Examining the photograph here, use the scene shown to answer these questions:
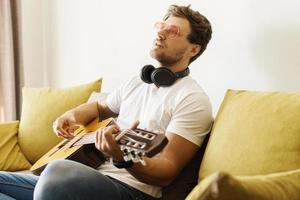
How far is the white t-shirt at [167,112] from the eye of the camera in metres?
1.25

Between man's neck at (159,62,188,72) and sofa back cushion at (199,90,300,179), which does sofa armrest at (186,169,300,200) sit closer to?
sofa back cushion at (199,90,300,179)

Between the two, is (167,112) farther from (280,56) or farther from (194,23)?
(280,56)

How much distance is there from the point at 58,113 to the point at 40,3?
4.13 feet

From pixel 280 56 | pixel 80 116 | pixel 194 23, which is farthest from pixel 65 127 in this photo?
pixel 280 56

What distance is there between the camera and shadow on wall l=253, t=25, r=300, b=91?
4.70ft

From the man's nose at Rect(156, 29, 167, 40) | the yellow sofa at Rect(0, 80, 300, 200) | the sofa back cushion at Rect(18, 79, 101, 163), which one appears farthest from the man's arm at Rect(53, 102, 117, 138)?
the yellow sofa at Rect(0, 80, 300, 200)

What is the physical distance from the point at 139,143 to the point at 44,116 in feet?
4.02

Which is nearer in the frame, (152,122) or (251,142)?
(251,142)

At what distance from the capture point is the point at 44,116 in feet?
6.55

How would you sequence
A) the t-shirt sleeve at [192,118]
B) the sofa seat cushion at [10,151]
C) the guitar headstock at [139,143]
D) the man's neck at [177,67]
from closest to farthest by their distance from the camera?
the guitar headstock at [139,143] → the t-shirt sleeve at [192,118] → the man's neck at [177,67] → the sofa seat cushion at [10,151]

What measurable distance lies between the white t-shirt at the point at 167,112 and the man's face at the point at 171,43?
101 millimetres

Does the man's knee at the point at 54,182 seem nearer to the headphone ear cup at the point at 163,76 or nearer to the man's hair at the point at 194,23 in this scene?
the headphone ear cup at the point at 163,76

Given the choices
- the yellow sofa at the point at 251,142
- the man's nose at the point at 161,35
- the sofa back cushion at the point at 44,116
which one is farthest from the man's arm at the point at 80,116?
the yellow sofa at the point at 251,142

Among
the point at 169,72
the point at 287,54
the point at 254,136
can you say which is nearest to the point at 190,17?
the point at 169,72
